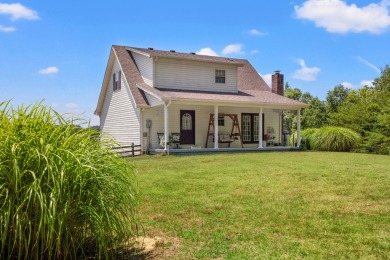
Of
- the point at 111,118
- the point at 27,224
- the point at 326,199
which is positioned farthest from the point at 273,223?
the point at 111,118

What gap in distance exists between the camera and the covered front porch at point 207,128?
60.6 ft

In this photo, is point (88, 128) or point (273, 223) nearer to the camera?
point (88, 128)

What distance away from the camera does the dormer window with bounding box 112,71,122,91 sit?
21.5 m

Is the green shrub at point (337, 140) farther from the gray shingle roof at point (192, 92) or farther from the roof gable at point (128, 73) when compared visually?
the roof gable at point (128, 73)

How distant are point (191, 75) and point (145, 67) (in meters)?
2.69

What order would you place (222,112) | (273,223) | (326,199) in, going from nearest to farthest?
(273,223) → (326,199) → (222,112)

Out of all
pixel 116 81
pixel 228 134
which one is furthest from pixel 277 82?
pixel 116 81

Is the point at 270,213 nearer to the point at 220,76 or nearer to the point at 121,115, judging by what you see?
the point at 220,76

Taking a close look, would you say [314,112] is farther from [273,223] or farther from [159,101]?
[273,223]

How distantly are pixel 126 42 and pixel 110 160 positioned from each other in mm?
20743

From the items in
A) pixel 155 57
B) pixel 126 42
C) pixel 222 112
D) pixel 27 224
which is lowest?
pixel 27 224

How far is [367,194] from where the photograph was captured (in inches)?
291

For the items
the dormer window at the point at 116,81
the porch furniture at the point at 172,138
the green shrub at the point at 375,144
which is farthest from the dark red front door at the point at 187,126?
the green shrub at the point at 375,144

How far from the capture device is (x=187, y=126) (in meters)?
20.0
